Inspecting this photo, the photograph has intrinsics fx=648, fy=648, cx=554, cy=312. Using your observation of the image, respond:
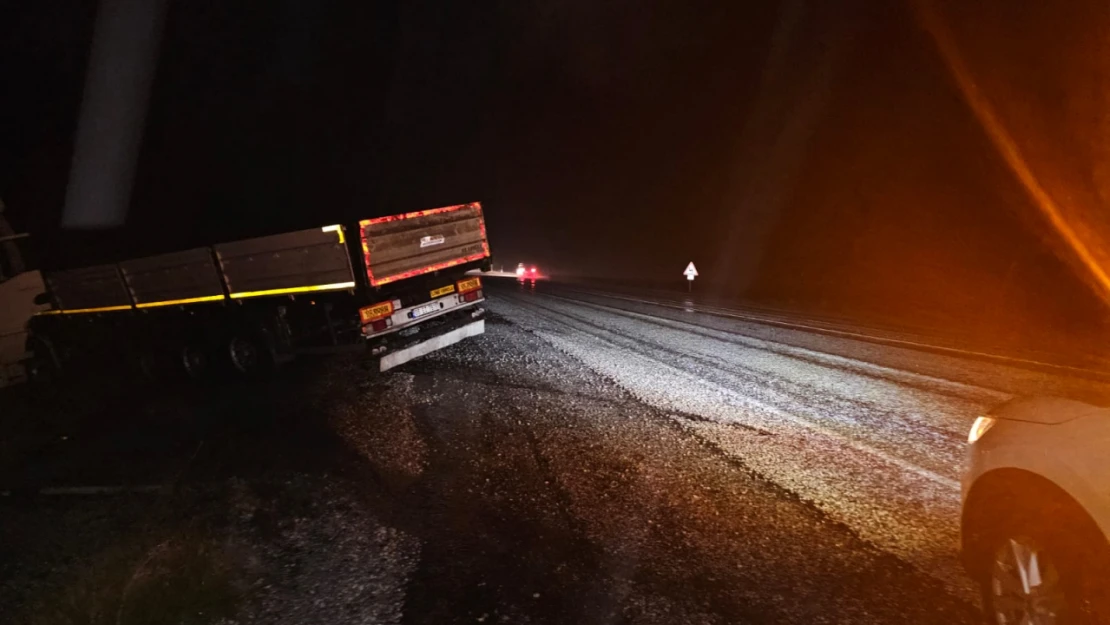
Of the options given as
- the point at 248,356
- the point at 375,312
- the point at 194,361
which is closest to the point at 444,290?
the point at 375,312

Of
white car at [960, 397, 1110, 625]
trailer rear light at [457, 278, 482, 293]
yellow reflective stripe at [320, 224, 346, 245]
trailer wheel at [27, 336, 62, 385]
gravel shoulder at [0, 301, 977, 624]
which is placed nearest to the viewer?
white car at [960, 397, 1110, 625]

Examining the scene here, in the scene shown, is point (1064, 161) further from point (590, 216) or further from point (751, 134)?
point (590, 216)

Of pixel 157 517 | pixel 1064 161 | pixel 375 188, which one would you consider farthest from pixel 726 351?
pixel 375 188

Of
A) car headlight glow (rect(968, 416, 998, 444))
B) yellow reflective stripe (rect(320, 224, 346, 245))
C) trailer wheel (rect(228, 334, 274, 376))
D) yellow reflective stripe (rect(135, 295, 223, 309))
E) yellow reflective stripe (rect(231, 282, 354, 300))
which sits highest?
yellow reflective stripe (rect(320, 224, 346, 245))

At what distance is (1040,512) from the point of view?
2871 mm

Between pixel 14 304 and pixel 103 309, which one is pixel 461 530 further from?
pixel 14 304

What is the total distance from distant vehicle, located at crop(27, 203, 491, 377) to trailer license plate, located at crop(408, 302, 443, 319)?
0.02m

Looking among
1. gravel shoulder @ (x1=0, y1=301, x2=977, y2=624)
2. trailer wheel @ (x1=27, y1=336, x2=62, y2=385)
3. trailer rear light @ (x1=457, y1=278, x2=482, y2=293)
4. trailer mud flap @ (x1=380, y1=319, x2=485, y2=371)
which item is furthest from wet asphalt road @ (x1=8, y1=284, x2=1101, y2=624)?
trailer wheel @ (x1=27, y1=336, x2=62, y2=385)

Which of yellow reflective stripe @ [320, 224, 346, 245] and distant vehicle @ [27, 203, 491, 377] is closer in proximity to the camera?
yellow reflective stripe @ [320, 224, 346, 245]

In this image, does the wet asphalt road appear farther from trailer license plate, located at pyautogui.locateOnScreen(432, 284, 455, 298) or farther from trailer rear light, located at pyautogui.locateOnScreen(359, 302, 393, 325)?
trailer license plate, located at pyautogui.locateOnScreen(432, 284, 455, 298)

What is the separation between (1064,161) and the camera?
45.6 feet

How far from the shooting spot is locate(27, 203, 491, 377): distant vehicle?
31.7ft

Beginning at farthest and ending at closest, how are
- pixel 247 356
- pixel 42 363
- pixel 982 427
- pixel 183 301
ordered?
pixel 42 363, pixel 183 301, pixel 247 356, pixel 982 427

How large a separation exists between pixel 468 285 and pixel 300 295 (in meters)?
2.90
